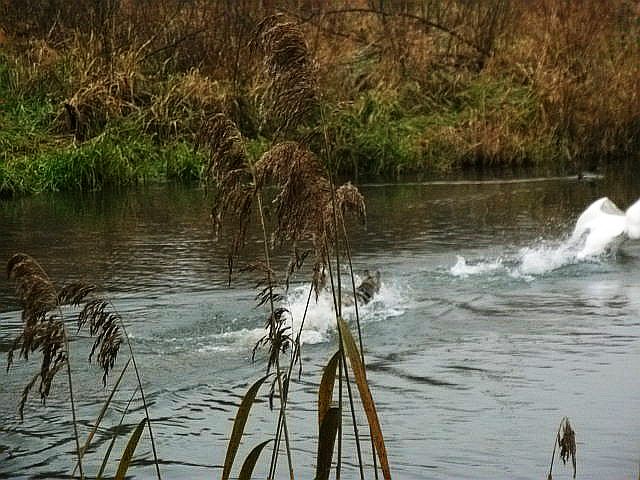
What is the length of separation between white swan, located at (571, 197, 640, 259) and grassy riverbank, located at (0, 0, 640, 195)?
7.26m

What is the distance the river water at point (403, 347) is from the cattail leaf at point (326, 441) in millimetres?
1152

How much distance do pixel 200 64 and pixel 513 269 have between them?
11.1 meters

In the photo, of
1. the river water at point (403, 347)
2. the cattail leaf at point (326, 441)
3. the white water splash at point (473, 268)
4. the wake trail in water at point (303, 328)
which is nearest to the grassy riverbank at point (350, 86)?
the river water at point (403, 347)

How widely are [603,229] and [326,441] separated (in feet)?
28.9

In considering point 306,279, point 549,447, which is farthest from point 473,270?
point 549,447

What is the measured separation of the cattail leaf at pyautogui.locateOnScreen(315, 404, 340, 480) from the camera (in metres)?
3.71

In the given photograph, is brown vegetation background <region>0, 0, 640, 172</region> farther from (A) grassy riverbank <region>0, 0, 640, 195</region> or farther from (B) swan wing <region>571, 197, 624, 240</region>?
(B) swan wing <region>571, 197, 624, 240</region>

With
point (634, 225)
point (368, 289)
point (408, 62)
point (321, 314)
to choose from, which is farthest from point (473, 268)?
point (408, 62)

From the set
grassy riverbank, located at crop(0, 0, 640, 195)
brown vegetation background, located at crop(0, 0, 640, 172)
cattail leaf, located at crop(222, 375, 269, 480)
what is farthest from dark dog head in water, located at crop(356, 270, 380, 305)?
brown vegetation background, located at crop(0, 0, 640, 172)

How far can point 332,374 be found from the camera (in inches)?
151

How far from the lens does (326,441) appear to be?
3.72m

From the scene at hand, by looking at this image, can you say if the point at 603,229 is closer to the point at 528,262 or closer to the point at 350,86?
the point at 528,262

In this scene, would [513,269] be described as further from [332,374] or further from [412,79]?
[412,79]

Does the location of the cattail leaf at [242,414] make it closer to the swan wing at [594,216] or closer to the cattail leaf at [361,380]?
the cattail leaf at [361,380]
